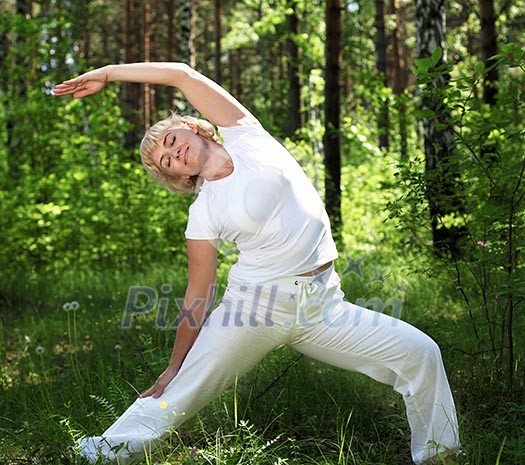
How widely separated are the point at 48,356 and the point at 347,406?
2.56 meters

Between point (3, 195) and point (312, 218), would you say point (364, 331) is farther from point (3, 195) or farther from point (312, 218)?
point (3, 195)

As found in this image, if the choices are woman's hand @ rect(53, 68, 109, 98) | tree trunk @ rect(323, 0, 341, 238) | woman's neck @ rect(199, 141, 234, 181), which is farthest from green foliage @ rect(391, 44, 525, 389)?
tree trunk @ rect(323, 0, 341, 238)

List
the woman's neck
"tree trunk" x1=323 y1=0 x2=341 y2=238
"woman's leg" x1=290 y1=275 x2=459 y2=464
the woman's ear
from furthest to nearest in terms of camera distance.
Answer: "tree trunk" x1=323 y1=0 x2=341 y2=238, the woman's ear, the woman's neck, "woman's leg" x1=290 y1=275 x2=459 y2=464

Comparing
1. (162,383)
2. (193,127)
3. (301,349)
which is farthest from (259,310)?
(193,127)

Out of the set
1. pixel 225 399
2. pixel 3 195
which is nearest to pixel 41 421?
pixel 225 399

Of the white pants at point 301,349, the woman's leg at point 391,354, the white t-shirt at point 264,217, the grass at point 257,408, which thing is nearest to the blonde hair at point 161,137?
the white t-shirt at point 264,217

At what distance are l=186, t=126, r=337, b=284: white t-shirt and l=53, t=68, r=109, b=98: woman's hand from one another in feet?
2.30

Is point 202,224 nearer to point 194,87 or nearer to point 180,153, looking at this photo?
point 180,153

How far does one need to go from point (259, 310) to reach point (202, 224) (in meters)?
0.42

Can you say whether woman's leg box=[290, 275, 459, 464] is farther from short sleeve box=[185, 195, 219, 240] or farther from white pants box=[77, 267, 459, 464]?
short sleeve box=[185, 195, 219, 240]

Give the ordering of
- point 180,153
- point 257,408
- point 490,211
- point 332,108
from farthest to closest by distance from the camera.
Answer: point 332,108 < point 257,408 < point 490,211 < point 180,153

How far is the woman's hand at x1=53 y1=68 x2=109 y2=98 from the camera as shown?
10.7 ft

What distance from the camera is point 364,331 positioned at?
9.62 feet

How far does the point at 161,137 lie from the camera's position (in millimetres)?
3082
